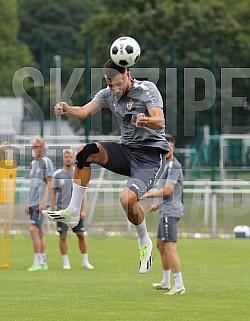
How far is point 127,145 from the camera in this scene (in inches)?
501

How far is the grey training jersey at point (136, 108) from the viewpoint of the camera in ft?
40.5

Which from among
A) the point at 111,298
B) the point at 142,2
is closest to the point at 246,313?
the point at 111,298

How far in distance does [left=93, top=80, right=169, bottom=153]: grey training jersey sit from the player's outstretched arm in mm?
101

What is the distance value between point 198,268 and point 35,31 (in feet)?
229

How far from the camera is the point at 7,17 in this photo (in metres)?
82.6

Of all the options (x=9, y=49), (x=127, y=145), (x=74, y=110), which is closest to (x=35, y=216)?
(x=127, y=145)

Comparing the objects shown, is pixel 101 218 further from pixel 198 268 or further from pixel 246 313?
pixel 246 313

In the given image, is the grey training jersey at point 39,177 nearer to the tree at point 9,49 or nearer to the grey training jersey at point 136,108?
the grey training jersey at point 136,108

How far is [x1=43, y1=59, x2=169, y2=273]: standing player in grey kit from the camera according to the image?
40.5 feet

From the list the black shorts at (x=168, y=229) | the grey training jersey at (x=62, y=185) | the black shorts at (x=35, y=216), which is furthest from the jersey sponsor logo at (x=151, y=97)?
the black shorts at (x=35, y=216)

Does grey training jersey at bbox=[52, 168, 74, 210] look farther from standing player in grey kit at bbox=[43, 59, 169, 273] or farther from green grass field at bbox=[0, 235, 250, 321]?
standing player in grey kit at bbox=[43, 59, 169, 273]

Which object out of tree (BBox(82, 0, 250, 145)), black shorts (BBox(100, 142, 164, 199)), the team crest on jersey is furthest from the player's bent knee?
tree (BBox(82, 0, 250, 145))

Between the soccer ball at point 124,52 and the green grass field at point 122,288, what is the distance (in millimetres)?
Answer: 3269

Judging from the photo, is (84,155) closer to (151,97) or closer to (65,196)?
(151,97)
